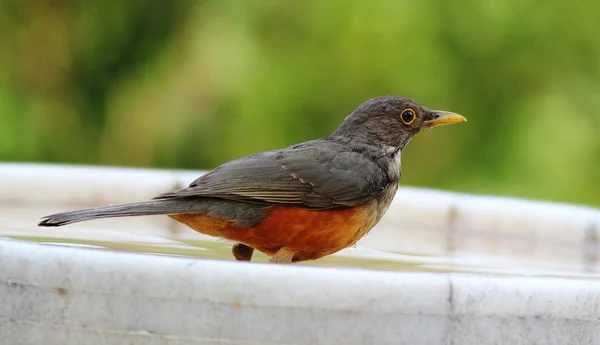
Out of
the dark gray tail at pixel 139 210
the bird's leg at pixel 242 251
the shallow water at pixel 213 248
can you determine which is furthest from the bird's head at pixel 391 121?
the dark gray tail at pixel 139 210

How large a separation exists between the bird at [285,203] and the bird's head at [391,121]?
1.04 feet

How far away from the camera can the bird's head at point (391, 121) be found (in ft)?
15.7

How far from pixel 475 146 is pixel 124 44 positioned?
2.76 metres

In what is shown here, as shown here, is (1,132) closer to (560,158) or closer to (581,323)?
(560,158)

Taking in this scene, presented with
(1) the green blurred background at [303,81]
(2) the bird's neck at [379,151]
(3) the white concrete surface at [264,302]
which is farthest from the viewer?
(1) the green blurred background at [303,81]

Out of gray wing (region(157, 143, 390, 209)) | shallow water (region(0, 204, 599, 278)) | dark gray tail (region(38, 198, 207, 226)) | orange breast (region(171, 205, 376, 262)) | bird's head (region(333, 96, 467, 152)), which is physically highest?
bird's head (region(333, 96, 467, 152))

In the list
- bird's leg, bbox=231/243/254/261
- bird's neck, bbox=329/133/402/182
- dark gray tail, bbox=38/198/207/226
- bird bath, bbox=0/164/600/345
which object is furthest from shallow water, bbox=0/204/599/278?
bird bath, bbox=0/164/600/345

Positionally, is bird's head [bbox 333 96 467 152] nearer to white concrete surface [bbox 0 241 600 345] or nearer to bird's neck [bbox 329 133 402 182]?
bird's neck [bbox 329 133 402 182]

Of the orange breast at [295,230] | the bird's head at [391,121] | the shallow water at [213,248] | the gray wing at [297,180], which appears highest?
the bird's head at [391,121]

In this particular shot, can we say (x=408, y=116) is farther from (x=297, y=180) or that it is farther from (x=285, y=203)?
(x=285, y=203)

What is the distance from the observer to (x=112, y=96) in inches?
284

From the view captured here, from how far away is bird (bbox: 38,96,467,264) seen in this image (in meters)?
3.92

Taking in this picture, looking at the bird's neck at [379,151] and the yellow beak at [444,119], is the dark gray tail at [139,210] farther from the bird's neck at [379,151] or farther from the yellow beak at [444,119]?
the yellow beak at [444,119]

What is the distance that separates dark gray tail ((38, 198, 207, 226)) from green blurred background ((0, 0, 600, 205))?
10.2 ft
